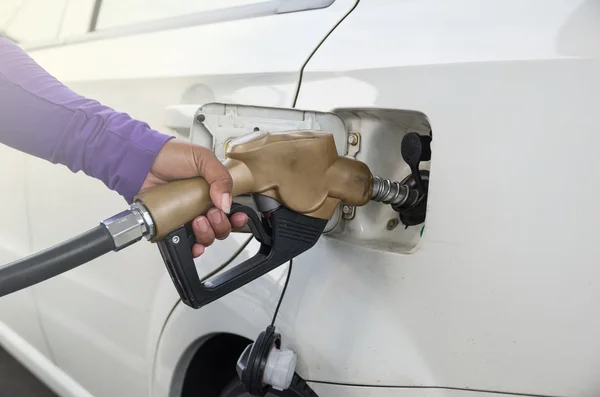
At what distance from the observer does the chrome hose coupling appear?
0.71 meters

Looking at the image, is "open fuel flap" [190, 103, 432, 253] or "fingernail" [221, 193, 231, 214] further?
"open fuel flap" [190, 103, 432, 253]

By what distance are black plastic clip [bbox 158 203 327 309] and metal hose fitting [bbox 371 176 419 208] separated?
97 millimetres

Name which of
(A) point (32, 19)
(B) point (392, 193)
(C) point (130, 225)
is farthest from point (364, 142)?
(A) point (32, 19)

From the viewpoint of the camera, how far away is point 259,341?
101cm

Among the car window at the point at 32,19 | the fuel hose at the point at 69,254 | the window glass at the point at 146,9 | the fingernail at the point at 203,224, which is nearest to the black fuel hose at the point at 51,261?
the fuel hose at the point at 69,254

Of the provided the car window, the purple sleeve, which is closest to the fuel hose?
the purple sleeve

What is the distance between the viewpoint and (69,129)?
3.41 ft

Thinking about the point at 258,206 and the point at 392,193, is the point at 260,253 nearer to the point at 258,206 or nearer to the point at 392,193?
the point at 258,206

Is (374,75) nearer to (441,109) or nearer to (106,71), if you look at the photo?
(441,109)

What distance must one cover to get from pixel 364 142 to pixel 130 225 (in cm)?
45

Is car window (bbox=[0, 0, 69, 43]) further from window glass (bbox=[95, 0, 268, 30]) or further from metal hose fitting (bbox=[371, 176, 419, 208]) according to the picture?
metal hose fitting (bbox=[371, 176, 419, 208])

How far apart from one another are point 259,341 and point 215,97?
0.50 metres

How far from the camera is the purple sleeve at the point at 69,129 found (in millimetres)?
998

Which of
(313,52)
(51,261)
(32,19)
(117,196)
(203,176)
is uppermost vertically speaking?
(313,52)
